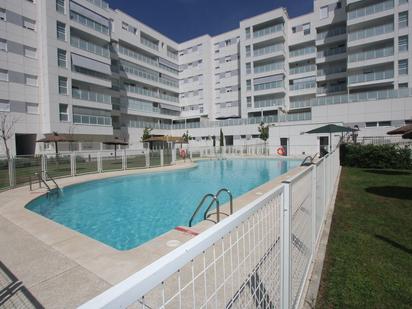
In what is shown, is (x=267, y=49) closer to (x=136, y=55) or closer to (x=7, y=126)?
(x=136, y=55)

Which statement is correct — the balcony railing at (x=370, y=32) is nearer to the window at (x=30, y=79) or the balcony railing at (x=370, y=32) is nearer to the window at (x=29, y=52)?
the window at (x=29, y=52)

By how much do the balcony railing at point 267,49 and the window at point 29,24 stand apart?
107 feet

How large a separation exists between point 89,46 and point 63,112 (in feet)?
31.5

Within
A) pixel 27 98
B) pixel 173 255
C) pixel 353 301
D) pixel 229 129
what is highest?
pixel 27 98

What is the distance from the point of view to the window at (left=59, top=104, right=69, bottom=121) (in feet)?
93.4

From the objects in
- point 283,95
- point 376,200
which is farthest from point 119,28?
point 376,200

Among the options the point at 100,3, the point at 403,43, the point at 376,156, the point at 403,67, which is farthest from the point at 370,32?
the point at 100,3

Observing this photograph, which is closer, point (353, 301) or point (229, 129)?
point (353, 301)

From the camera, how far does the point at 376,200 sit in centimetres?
756

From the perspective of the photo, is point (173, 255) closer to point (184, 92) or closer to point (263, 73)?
point (263, 73)

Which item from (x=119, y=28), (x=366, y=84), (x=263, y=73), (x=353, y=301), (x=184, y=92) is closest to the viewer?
(x=353, y=301)

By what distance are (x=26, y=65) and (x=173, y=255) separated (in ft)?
111

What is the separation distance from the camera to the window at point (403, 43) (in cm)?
3061

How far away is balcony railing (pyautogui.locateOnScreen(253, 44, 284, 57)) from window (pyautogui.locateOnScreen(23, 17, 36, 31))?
3263cm
